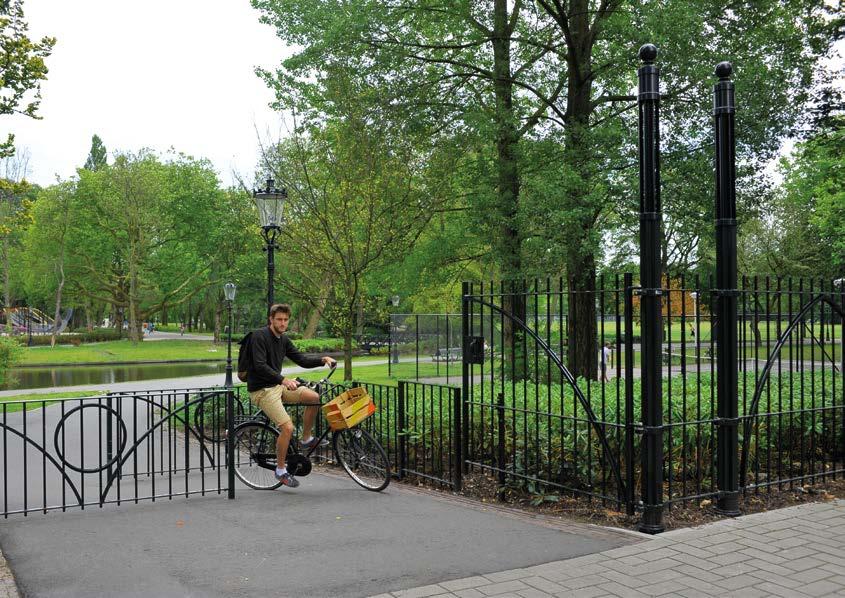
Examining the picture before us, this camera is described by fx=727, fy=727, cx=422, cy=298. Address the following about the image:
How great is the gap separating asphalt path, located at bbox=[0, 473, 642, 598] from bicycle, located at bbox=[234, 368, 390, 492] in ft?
1.08

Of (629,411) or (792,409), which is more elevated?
(629,411)

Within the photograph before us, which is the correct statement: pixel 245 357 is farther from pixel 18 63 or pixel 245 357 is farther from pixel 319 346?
pixel 319 346

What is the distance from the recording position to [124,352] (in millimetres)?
43281

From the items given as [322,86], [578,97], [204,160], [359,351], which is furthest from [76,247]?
[578,97]

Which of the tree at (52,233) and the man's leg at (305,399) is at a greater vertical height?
the tree at (52,233)

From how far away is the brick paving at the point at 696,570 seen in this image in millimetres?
4457

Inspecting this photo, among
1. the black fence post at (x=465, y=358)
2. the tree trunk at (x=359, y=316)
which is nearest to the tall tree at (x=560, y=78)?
the black fence post at (x=465, y=358)

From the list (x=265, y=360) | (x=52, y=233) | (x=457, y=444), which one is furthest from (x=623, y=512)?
(x=52, y=233)

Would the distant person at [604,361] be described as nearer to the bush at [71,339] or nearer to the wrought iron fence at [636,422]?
the wrought iron fence at [636,422]

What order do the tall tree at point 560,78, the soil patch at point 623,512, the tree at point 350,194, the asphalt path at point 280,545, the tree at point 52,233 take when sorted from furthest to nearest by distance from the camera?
the tree at point 52,233
the tree at point 350,194
the tall tree at point 560,78
the soil patch at point 623,512
the asphalt path at point 280,545

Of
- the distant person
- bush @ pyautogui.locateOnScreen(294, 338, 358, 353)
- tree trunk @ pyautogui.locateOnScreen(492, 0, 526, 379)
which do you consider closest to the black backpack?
the distant person

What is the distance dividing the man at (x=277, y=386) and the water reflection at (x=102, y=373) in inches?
743

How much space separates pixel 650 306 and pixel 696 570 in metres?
2.04

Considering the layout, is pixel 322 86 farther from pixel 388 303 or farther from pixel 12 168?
pixel 12 168
